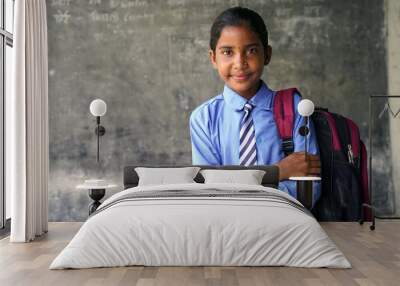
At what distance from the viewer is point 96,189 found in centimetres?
666

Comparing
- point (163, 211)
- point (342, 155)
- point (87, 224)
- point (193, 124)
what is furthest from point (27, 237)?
point (342, 155)

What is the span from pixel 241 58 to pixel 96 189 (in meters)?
2.37

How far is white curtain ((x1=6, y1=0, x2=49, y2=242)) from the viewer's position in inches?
222

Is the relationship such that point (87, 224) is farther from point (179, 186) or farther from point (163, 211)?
point (179, 186)

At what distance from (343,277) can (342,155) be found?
3.14 meters

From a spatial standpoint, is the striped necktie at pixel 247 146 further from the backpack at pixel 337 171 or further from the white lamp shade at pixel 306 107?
the white lamp shade at pixel 306 107

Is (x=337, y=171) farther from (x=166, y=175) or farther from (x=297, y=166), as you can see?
(x=166, y=175)

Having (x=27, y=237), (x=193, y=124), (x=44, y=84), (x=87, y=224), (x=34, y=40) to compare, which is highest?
(x=34, y=40)

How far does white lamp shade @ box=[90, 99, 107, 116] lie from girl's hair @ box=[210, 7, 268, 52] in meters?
1.54

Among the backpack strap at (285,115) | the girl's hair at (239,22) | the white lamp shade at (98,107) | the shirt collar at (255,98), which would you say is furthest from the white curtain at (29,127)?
the backpack strap at (285,115)

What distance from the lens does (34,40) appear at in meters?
6.00

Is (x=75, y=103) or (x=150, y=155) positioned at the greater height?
(x=75, y=103)

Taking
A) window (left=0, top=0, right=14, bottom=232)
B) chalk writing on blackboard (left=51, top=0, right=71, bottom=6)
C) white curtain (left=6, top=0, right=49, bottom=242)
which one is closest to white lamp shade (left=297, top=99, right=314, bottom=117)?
white curtain (left=6, top=0, right=49, bottom=242)

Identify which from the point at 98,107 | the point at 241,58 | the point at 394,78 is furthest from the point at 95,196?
the point at 394,78
